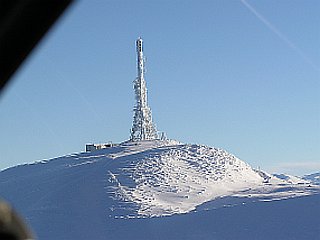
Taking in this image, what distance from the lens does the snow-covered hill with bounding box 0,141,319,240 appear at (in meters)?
46.4

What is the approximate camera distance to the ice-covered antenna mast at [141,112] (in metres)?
63.3

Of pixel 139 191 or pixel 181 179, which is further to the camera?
pixel 181 179

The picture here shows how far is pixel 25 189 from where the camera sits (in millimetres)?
61188

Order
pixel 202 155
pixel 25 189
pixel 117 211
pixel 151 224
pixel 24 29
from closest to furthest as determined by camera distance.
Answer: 1. pixel 24 29
2. pixel 151 224
3. pixel 117 211
4. pixel 25 189
5. pixel 202 155

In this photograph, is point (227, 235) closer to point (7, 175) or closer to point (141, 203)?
point (141, 203)

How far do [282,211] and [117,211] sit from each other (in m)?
11.3

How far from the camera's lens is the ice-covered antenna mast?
208ft

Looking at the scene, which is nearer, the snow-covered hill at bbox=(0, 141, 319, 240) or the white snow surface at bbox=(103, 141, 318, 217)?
the snow-covered hill at bbox=(0, 141, 319, 240)

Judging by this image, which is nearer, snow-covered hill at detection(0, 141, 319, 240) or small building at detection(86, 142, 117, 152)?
snow-covered hill at detection(0, 141, 319, 240)

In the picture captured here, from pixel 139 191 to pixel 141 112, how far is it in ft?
51.5

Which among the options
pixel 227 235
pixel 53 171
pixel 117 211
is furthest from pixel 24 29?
pixel 53 171

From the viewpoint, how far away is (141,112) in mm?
68750

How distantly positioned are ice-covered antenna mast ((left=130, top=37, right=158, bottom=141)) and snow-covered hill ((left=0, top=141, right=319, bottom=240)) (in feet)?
8.12

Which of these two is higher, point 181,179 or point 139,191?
point 181,179
